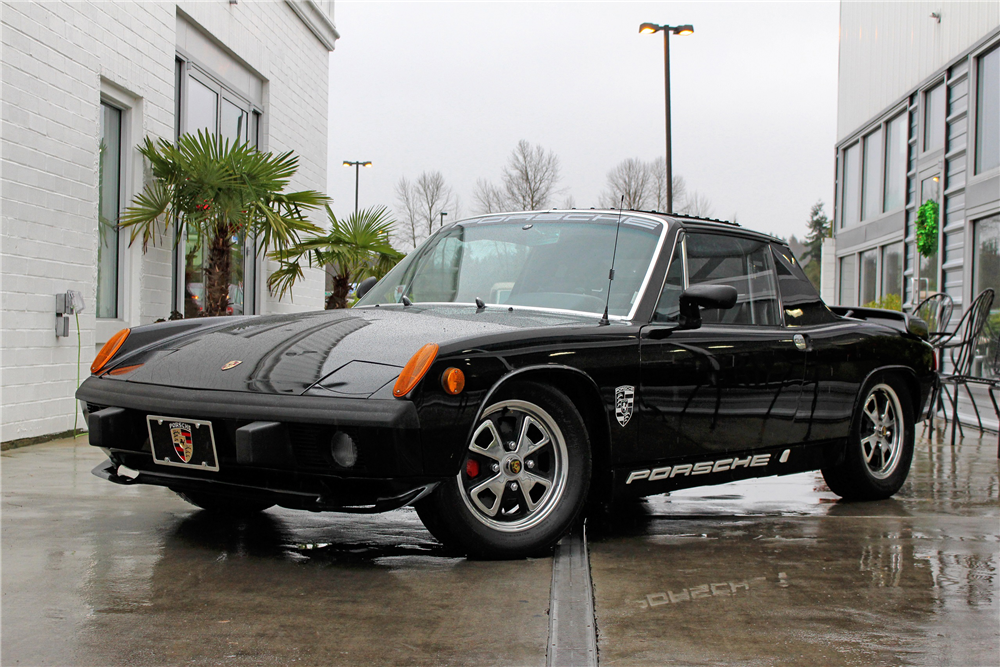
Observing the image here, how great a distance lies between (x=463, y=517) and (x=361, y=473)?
45 centimetres

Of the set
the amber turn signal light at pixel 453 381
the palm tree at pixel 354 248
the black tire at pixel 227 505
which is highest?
the palm tree at pixel 354 248

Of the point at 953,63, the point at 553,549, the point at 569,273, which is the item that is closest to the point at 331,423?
the point at 553,549

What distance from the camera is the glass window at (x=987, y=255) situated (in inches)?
510

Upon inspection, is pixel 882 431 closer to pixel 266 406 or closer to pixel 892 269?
pixel 266 406

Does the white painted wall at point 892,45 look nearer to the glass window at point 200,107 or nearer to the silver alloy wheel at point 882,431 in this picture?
the silver alloy wheel at point 882,431

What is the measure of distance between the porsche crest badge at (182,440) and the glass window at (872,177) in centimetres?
1800

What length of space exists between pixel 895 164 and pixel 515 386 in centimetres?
1660

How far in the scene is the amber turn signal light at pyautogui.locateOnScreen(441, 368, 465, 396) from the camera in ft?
11.6

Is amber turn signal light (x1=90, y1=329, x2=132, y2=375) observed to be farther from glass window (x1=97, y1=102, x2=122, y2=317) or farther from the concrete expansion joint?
glass window (x1=97, y1=102, x2=122, y2=317)

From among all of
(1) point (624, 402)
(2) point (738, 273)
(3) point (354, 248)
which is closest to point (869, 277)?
(3) point (354, 248)

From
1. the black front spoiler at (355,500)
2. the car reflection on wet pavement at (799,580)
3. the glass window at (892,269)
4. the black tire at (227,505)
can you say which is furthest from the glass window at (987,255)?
the black front spoiler at (355,500)

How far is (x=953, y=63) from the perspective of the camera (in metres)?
14.8

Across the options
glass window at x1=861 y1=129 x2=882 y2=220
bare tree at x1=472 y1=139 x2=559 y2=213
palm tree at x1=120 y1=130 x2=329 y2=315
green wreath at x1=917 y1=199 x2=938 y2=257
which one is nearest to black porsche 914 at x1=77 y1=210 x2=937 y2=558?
palm tree at x1=120 y1=130 x2=329 y2=315

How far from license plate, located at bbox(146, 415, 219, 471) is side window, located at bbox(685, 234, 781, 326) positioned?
7.52ft
